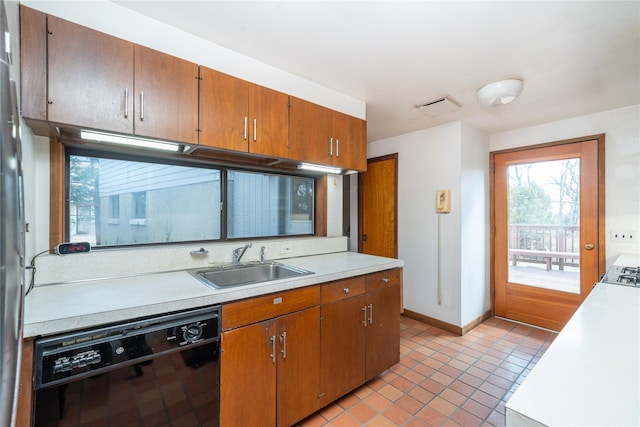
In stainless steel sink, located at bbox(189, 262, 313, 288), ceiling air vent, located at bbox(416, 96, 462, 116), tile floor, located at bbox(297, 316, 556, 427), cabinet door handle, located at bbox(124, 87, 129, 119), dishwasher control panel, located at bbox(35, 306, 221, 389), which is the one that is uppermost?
ceiling air vent, located at bbox(416, 96, 462, 116)

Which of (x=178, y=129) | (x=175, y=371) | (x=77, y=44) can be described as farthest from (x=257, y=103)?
(x=175, y=371)

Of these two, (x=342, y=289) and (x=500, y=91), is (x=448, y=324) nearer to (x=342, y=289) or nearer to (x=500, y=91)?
(x=342, y=289)

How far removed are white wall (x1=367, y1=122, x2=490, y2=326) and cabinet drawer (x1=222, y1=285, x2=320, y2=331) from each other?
2036 mm

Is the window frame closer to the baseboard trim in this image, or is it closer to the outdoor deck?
the baseboard trim

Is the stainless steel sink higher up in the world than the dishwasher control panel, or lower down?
higher up

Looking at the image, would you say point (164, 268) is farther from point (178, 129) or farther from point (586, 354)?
point (586, 354)

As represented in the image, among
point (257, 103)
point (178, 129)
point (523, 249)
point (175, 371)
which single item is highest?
point (257, 103)

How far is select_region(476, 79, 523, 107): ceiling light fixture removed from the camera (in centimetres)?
208

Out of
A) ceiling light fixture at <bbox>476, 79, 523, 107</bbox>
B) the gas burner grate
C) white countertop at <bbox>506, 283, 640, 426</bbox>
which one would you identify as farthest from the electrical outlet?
white countertop at <bbox>506, 283, 640, 426</bbox>

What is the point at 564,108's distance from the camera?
266 centimetres

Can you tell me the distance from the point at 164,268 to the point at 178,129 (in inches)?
33.8

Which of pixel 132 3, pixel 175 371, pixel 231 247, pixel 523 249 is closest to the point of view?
pixel 175 371

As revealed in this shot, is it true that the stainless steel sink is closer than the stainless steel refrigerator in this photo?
No

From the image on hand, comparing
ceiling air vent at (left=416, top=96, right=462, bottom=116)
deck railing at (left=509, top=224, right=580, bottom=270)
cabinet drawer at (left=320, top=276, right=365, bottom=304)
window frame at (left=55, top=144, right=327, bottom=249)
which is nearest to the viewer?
window frame at (left=55, top=144, right=327, bottom=249)
